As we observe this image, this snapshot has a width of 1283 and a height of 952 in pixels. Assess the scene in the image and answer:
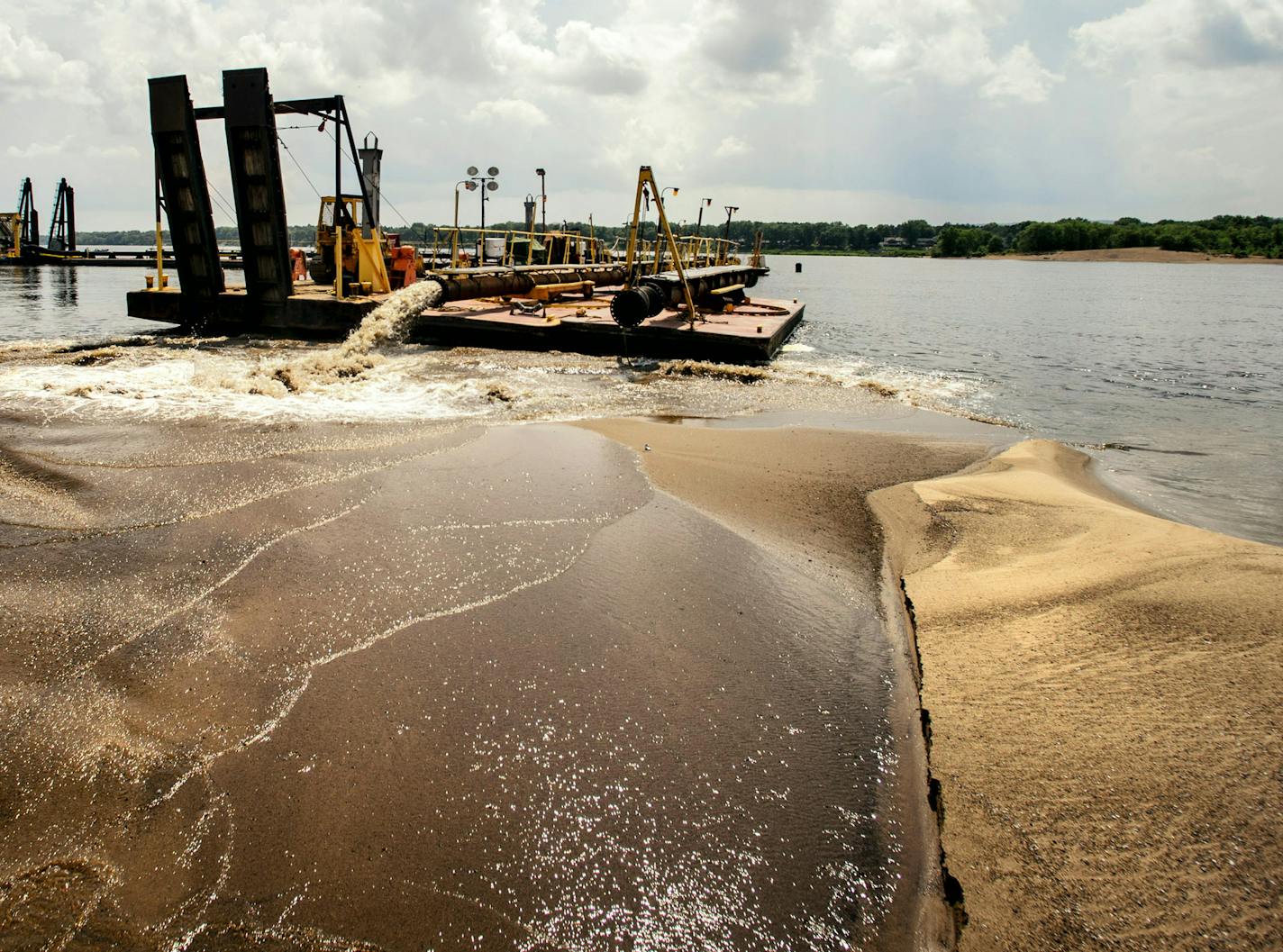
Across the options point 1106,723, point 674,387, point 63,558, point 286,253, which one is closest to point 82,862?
point 63,558

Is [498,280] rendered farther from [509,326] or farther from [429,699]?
[429,699]

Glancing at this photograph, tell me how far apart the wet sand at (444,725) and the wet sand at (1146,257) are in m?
142

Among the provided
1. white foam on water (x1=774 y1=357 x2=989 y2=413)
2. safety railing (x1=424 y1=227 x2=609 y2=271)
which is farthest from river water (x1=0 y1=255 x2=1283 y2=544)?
safety railing (x1=424 y1=227 x2=609 y2=271)

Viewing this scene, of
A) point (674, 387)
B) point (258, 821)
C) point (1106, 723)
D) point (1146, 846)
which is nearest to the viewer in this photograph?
point (1146, 846)

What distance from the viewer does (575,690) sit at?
303cm

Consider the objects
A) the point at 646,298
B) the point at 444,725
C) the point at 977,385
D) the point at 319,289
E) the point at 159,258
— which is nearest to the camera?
→ the point at 444,725

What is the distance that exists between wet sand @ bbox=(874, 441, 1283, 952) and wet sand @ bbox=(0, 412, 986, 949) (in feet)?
0.79

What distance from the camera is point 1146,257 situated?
388ft

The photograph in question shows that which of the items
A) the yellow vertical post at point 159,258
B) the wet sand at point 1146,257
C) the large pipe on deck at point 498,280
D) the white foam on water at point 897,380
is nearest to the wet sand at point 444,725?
the white foam on water at point 897,380

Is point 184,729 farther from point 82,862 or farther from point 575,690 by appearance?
point 575,690

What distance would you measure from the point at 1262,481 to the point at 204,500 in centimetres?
961

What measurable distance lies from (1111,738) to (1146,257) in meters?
146

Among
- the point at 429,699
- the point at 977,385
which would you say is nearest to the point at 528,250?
the point at 977,385

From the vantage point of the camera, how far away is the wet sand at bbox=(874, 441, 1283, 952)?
6.43 ft
